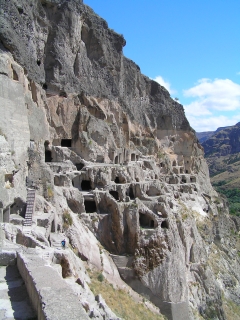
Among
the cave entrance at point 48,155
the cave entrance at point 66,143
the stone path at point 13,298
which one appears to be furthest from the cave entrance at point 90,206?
the stone path at point 13,298

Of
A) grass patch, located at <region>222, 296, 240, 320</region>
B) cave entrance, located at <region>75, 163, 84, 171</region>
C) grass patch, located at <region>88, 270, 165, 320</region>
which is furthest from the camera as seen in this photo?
cave entrance, located at <region>75, 163, 84, 171</region>

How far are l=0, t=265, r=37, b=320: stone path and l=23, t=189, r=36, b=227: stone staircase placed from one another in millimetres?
6541

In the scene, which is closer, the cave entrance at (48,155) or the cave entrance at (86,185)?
the cave entrance at (86,185)

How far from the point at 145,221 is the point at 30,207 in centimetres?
1134

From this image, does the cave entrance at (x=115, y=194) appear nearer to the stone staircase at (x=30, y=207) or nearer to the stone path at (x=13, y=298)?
the stone staircase at (x=30, y=207)

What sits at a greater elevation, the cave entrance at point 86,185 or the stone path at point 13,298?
the cave entrance at point 86,185

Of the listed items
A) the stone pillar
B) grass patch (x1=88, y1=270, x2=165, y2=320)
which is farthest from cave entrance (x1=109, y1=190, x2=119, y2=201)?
the stone pillar

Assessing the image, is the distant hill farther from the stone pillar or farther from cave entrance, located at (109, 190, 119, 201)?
the stone pillar

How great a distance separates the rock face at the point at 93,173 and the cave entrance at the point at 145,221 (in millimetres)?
87

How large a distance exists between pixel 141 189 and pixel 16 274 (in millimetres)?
19359

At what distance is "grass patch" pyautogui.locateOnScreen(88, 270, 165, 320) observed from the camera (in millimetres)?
16748

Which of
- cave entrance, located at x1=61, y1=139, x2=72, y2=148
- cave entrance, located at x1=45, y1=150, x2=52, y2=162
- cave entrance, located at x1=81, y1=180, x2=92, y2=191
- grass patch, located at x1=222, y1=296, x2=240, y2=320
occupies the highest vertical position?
cave entrance, located at x1=61, y1=139, x2=72, y2=148

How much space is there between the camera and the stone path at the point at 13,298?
21.5 feet

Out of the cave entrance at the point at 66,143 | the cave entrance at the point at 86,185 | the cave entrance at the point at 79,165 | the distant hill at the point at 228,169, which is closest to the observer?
the cave entrance at the point at 86,185
